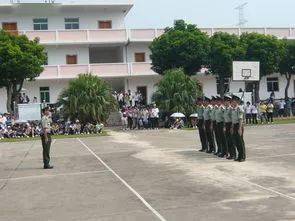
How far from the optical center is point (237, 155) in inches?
588

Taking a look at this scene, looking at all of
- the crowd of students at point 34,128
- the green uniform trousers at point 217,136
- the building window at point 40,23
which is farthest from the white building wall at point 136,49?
the green uniform trousers at point 217,136

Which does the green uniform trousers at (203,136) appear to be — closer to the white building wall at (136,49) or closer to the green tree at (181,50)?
the green tree at (181,50)

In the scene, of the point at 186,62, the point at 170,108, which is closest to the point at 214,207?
the point at 170,108

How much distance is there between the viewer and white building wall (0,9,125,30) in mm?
44062

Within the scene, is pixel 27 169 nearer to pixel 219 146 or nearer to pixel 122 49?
pixel 219 146

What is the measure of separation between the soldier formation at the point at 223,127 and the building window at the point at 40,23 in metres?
29.6

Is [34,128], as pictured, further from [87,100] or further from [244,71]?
[244,71]

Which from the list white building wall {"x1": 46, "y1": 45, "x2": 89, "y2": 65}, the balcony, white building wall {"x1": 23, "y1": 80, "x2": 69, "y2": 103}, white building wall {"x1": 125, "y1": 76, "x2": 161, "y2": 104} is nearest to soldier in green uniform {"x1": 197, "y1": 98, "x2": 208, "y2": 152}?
the balcony

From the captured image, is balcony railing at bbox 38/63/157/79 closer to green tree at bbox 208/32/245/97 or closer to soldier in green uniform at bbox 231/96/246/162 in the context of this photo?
green tree at bbox 208/32/245/97

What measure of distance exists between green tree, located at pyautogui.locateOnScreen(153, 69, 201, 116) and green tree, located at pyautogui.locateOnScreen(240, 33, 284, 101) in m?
5.84

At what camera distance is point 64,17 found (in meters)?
45.1

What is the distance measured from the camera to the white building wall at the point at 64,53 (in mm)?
43500

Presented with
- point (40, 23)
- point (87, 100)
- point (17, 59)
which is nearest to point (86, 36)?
point (40, 23)

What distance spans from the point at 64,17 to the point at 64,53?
3414 millimetres
